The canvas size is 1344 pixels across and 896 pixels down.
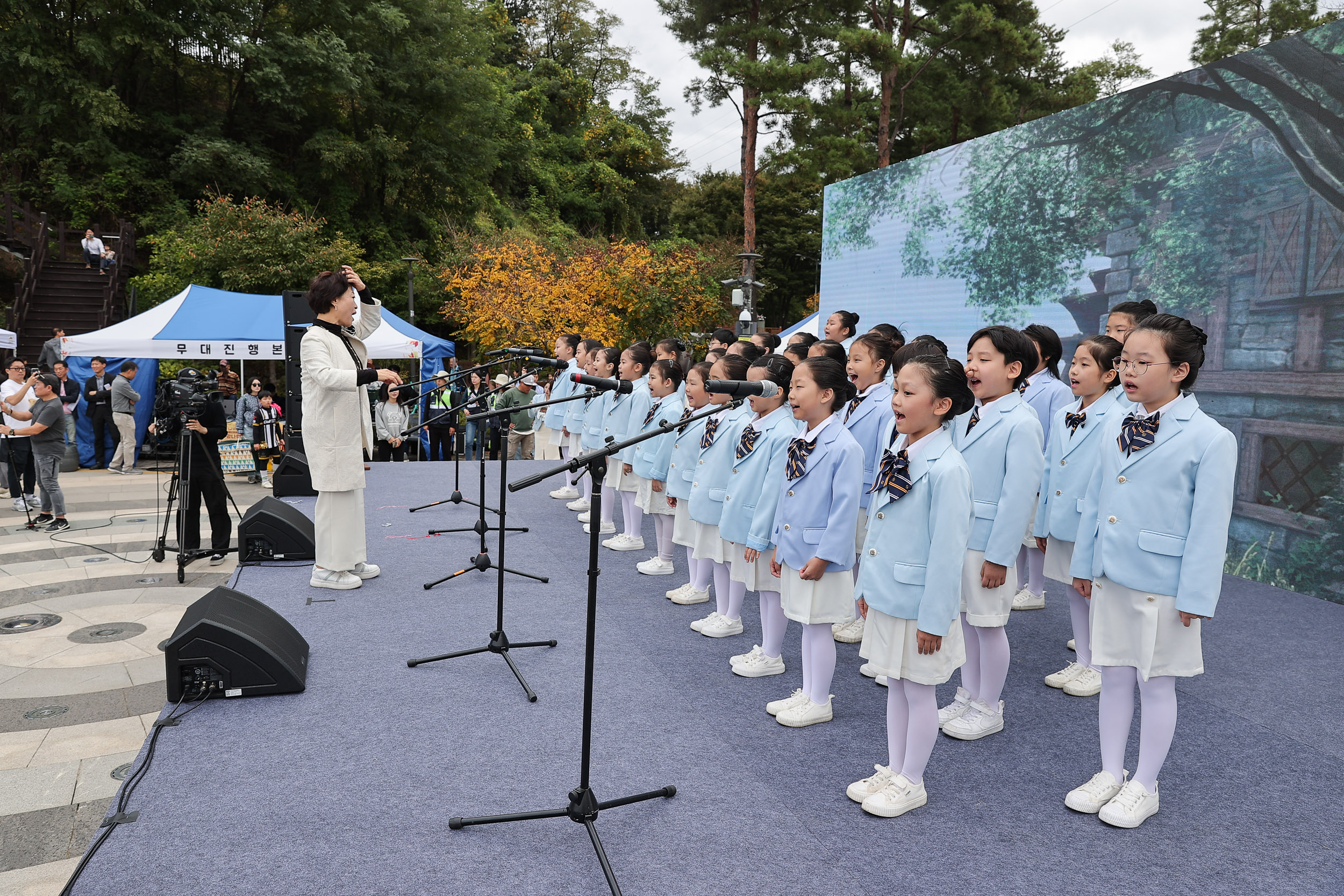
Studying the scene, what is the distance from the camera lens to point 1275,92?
5805mm

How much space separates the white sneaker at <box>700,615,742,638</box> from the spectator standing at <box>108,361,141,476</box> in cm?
1059

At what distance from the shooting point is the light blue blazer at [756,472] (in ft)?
12.4

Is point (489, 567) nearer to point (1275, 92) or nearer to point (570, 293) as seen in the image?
point (1275, 92)

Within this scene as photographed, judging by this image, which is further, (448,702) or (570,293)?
(570,293)

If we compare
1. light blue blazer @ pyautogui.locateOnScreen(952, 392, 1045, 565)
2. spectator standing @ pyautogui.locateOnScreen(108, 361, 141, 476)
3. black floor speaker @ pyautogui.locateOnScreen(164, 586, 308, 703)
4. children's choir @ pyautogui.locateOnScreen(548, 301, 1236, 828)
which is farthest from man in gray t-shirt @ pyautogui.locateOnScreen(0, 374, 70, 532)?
light blue blazer @ pyautogui.locateOnScreen(952, 392, 1045, 565)

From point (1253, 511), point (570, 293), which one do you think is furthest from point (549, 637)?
point (570, 293)

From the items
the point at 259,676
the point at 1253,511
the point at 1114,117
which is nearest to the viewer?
the point at 259,676

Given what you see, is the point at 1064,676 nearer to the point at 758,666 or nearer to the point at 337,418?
the point at 758,666

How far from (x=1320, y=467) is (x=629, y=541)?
4.91 meters

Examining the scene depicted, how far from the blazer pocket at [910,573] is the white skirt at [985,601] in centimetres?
66

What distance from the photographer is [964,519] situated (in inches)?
104

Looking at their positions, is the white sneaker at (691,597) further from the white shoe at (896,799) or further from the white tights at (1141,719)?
the white tights at (1141,719)

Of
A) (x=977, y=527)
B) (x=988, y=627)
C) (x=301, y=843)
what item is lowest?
(x=301, y=843)

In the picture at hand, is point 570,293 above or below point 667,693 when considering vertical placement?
above
